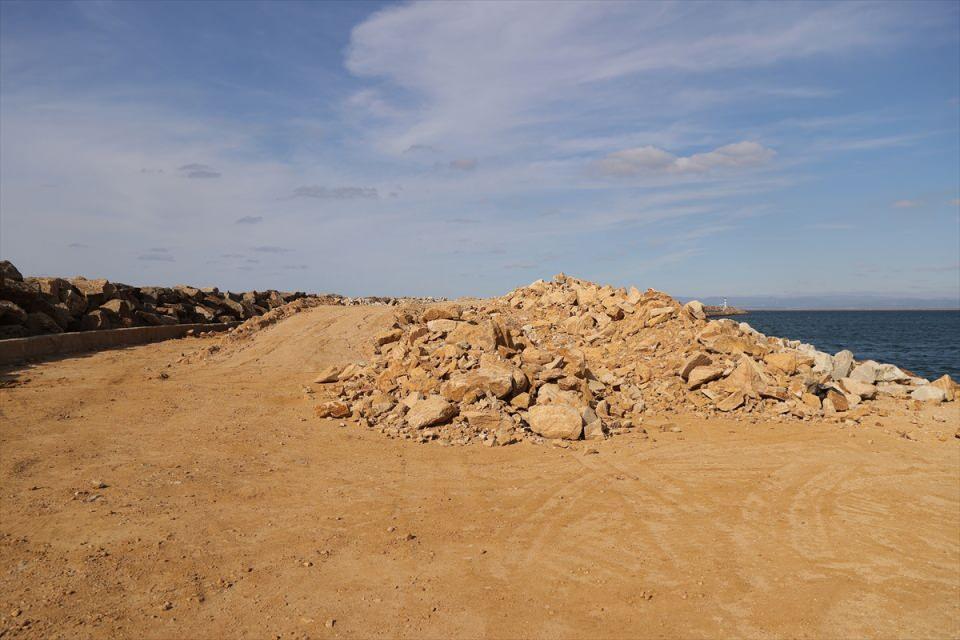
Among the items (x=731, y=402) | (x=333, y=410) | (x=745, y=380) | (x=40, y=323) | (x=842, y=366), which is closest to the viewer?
(x=333, y=410)

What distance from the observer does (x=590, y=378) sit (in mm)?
11969

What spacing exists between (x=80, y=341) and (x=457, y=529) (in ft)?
45.9

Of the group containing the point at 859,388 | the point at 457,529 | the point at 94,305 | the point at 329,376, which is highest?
the point at 94,305

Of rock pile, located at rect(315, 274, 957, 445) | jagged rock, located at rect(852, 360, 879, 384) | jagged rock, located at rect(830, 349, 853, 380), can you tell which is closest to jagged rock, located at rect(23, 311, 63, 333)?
rock pile, located at rect(315, 274, 957, 445)

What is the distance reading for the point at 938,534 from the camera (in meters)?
7.03

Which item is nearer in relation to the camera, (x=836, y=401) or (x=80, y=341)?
(x=836, y=401)

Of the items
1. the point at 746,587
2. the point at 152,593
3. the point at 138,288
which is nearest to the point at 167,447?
the point at 152,593

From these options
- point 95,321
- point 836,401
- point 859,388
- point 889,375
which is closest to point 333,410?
point 836,401

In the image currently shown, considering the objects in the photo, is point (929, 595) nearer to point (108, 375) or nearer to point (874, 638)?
point (874, 638)

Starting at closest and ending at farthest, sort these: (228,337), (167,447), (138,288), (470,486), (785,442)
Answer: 1. (470,486)
2. (167,447)
3. (785,442)
4. (228,337)
5. (138,288)

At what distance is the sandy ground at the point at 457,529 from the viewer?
4.92m

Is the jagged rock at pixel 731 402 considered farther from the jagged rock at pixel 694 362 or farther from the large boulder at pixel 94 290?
the large boulder at pixel 94 290

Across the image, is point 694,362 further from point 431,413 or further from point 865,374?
point 431,413

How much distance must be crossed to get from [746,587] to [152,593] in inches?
211
